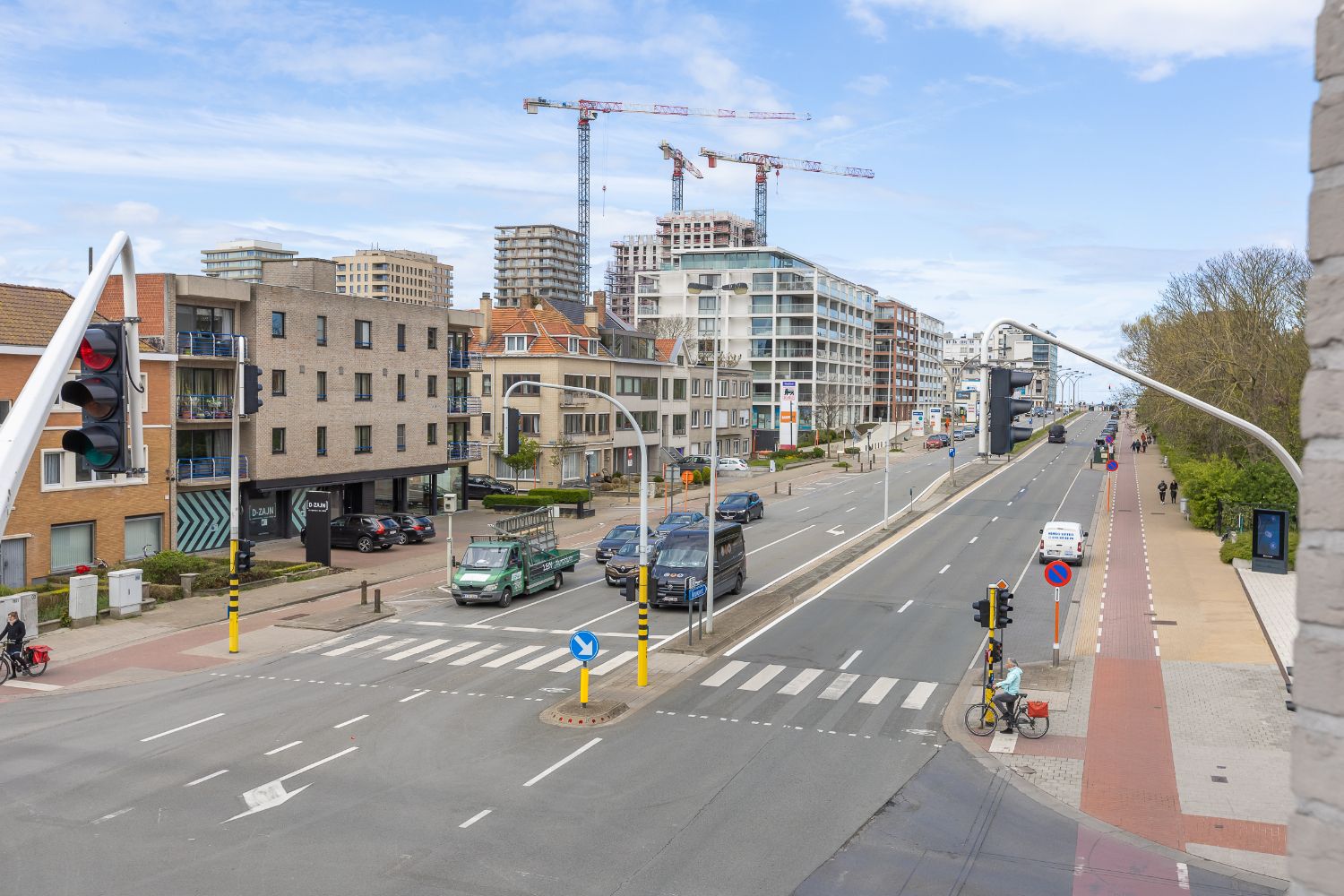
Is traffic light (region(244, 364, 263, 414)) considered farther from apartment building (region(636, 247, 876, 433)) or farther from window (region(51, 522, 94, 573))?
apartment building (region(636, 247, 876, 433))

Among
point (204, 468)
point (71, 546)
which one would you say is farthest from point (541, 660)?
point (204, 468)

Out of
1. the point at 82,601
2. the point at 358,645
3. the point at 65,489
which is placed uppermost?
the point at 65,489

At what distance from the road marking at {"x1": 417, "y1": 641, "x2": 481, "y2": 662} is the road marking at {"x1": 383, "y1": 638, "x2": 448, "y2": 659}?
0.52 meters

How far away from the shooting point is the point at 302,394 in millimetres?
46906

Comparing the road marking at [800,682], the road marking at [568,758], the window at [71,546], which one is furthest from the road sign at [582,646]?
the window at [71,546]

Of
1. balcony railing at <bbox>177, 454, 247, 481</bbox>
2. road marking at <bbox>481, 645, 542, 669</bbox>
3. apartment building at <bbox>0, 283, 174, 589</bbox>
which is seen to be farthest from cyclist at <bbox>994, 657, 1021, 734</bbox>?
balcony railing at <bbox>177, 454, 247, 481</bbox>

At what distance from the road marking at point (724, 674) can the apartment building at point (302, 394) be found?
2103cm

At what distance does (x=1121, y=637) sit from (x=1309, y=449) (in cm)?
2754

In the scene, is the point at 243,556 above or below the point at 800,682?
above

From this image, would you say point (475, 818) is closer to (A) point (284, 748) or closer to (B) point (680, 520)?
(A) point (284, 748)

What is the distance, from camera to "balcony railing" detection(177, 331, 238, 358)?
41344 mm

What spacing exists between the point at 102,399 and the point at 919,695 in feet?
63.4

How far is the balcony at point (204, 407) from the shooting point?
41062 millimetres

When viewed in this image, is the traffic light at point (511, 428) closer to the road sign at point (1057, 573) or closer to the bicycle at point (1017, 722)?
the bicycle at point (1017, 722)
